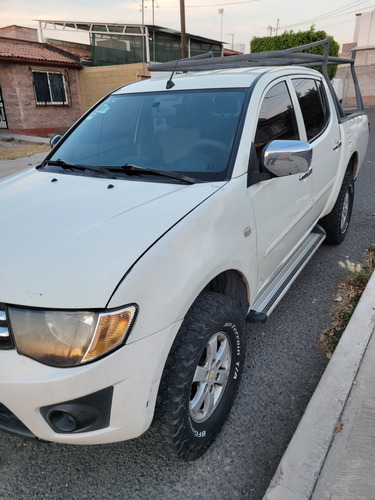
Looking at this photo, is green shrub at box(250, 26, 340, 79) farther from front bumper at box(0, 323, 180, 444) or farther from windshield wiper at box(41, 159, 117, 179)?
front bumper at box(0, 323, 180, 444)

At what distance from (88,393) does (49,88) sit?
1997cm

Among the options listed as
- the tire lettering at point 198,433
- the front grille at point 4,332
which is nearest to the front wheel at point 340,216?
the tire lettering at point 198,433

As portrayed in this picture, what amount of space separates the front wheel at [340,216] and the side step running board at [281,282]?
0.63 meters

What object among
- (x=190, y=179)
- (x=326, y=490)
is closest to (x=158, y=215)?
(x=190, y=179)

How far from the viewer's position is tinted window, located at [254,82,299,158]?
255 centimetres

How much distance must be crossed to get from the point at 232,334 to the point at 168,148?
4.04 feet

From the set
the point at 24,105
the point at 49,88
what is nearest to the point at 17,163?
the point at 24,105

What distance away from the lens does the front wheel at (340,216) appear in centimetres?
427

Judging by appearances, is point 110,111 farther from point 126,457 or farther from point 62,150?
point 126,457

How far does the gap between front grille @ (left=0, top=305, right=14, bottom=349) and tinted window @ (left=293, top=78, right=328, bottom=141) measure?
2.67 m

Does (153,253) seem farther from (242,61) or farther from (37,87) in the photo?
(37,87)

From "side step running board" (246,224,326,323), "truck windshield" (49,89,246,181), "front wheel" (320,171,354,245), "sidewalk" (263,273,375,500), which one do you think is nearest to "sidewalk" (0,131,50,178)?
"truck windshield" (49,89,246,181)

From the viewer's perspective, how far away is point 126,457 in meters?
2.04

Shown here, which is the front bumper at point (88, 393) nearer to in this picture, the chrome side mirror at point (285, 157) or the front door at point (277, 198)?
the front door at point (277, 198)
